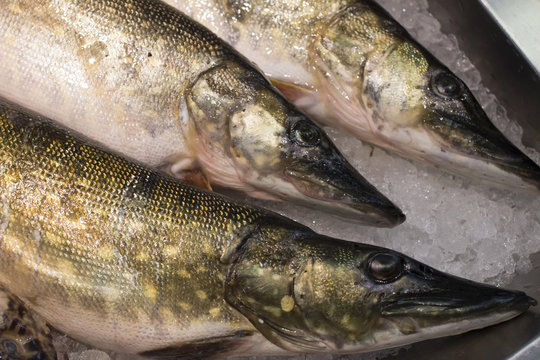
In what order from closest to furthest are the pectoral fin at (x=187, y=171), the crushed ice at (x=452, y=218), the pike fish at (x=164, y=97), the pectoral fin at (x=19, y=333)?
the pectoral fin at (x=19, y=333) → the pike fish at (x=164, y=97) → the pectoral fin at (x=187, y=171) → the crushed ice at (x=452, y=218)

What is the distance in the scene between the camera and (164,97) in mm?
2182

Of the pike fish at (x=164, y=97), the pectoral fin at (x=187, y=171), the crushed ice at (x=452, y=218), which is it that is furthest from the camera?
the crushed ice at (x=452, y=218)

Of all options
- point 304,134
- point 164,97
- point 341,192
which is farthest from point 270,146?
point 164,97

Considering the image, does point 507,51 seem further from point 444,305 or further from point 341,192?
point 444,305

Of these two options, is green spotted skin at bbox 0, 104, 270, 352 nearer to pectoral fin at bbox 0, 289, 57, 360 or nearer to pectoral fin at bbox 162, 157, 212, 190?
pectoral fin at bbox 0, 289, 57, 360

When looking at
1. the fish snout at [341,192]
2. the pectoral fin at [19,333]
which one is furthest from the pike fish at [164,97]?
the pectoral fin at [19,333]

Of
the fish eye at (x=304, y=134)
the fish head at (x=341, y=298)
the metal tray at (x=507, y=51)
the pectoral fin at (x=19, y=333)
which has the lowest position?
the pectoral fin at (x=19, y=333)

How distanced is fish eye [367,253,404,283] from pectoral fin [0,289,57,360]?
0.96 m

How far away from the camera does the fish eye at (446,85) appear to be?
2344mm

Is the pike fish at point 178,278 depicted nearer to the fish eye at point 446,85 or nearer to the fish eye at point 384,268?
the fish eye at point 384,268

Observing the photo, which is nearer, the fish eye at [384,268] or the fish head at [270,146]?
the fish eye at [384,268]

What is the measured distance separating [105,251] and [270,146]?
664 mm

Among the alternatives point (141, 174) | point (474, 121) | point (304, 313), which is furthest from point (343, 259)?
point (474, 121)

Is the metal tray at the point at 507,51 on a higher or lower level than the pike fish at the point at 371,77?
higher
